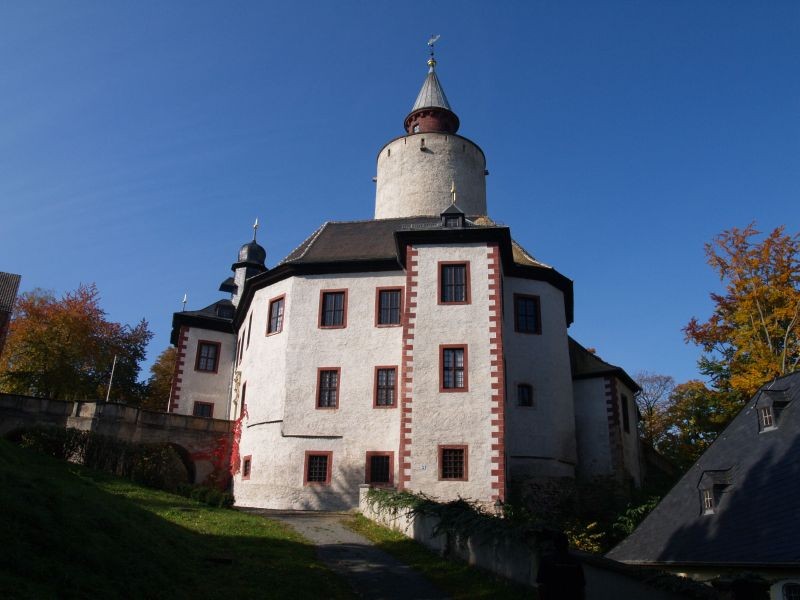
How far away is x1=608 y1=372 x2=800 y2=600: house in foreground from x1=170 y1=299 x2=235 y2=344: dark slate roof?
2264 centimetres

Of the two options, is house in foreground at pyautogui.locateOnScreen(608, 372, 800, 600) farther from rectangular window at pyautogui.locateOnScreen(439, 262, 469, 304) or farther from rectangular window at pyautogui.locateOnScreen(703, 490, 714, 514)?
rectangular window at pyautogui.locateOnScreen(439, 262, 469, 304)

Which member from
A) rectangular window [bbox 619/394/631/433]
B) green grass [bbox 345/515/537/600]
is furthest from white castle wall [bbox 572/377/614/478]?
green grass [bbox 345/515/537/600]

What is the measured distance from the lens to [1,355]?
3906cm

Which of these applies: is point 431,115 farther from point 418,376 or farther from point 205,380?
point 418,376

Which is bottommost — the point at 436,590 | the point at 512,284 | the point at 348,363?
the point at 436,590

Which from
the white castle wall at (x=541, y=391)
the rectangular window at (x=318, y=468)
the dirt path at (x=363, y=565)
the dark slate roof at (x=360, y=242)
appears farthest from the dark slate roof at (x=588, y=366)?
the dirt path at (x=363, y=565)

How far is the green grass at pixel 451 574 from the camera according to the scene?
11492mm

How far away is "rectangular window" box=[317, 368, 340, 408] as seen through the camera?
1014 inches

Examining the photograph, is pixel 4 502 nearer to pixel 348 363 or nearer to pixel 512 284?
pixel 348 363

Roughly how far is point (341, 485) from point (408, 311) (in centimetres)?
651

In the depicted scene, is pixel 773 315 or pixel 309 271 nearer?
pixel 309 271

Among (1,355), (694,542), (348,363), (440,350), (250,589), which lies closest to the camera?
(250,589)

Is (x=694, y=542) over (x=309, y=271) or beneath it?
beneath

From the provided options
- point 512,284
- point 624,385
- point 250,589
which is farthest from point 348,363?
point 250,589
